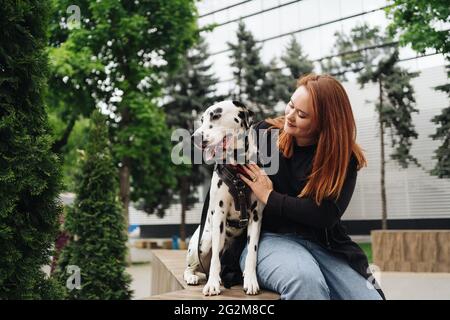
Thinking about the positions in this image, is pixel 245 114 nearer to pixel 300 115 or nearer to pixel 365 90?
pixel 300 115

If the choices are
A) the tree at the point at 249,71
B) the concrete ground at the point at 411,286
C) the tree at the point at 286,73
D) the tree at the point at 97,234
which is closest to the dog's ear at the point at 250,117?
the concrete ground at the point at 411,286

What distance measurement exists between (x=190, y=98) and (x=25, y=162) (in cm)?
1791

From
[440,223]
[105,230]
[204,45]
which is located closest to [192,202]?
[204,45]

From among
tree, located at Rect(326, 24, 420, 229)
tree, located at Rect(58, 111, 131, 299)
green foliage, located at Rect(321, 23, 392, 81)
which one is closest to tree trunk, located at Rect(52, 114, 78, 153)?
tree, located at Rect(58, 111, 131, 299)

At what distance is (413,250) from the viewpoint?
10.7 m

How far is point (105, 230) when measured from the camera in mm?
7676

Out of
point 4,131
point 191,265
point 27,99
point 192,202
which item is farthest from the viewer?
point 192,202

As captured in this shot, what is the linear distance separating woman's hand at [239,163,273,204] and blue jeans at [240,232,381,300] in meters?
0.32

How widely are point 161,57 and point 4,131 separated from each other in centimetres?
1282

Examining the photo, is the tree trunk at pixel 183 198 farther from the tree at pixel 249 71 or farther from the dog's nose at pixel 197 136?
the dog's nose at pixel 197 136

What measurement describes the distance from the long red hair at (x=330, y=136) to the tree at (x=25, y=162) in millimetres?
2179

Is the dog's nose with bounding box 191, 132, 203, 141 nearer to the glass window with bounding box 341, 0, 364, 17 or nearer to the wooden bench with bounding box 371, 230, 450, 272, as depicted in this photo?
the wooden bench with bounding box 371, 230, 450, 272
